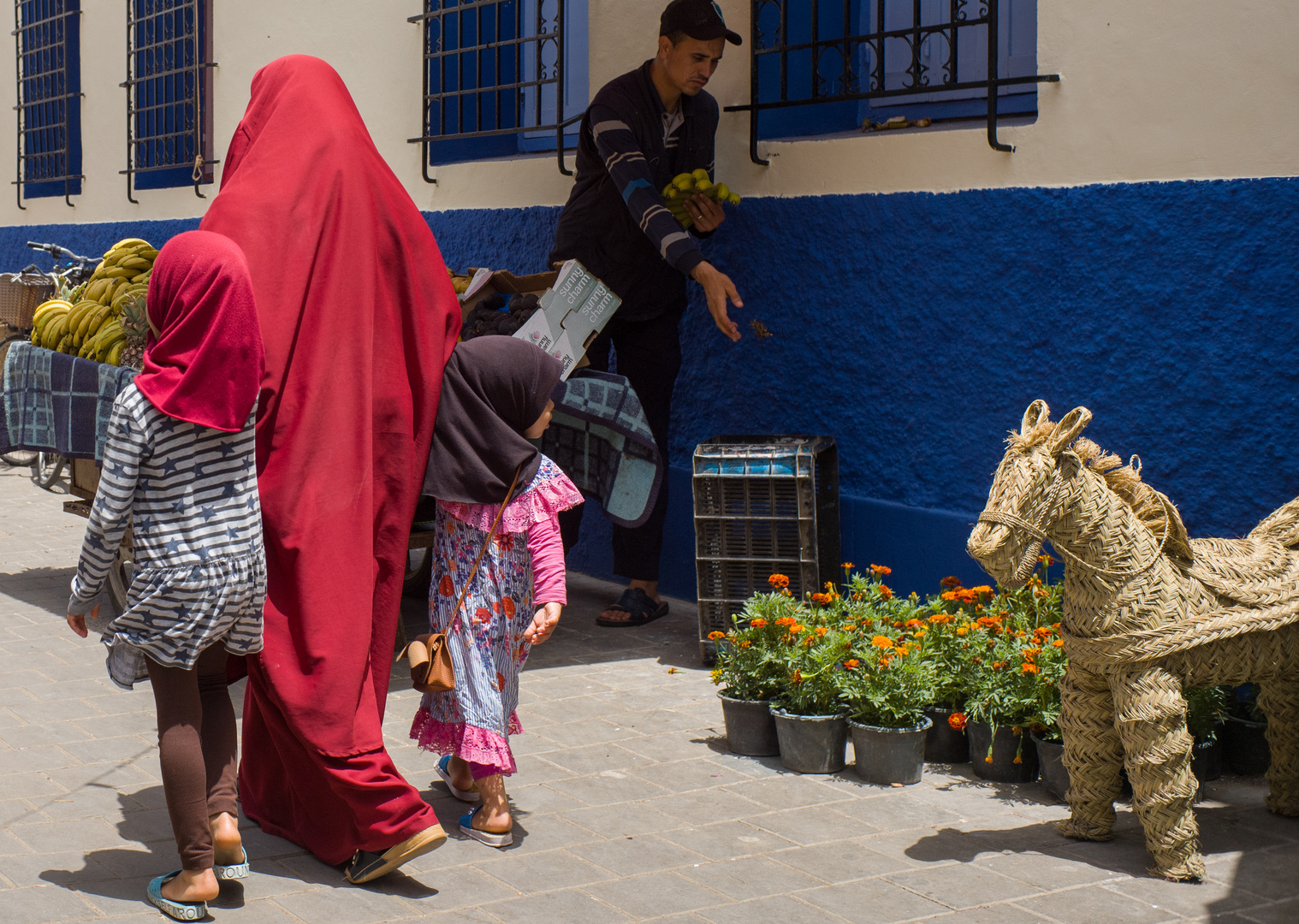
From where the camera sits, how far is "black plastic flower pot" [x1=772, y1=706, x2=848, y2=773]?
4363mm

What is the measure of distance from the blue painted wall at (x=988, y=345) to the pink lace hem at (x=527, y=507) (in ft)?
7.37

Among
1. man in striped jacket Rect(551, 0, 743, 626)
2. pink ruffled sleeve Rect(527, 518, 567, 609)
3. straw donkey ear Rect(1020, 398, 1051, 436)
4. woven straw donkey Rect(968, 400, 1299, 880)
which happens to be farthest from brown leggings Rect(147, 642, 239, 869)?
man in striped jacket Rect(551, 0, 743, 626)

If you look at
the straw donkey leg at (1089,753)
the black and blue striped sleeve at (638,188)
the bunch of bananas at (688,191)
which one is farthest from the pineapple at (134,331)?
the straw donkey leg at (1089,753)

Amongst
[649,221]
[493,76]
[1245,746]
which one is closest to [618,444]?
[649,221]

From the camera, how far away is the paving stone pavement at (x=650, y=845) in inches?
133

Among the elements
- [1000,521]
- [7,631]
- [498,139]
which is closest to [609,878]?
[1000,521]

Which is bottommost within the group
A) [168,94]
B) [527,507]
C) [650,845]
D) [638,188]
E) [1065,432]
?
[650,845]

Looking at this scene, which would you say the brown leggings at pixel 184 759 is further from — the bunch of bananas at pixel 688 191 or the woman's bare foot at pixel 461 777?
the bunch of bananas at pixel 688 191

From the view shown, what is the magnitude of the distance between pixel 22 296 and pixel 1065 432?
7377mm

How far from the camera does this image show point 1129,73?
4863 mm

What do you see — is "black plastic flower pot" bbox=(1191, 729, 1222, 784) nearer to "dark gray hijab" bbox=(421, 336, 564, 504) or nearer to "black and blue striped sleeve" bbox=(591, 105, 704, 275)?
"dark gray hijab" bbox=(421, 336, 564, 504)

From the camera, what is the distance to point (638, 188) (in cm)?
583

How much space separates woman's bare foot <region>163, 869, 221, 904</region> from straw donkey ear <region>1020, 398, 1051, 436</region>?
224 centimetres

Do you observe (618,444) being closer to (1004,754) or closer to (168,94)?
(1004,754)
